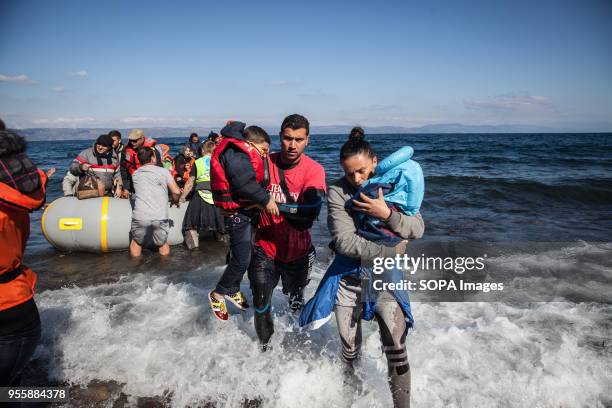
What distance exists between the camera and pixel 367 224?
8.49 feet

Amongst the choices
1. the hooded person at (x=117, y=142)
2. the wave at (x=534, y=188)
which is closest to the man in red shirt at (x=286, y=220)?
the hooded person at (x=117, y=142)

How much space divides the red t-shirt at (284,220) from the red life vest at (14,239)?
1.74 metres

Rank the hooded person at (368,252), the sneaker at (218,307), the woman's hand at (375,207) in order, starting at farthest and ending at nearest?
the sneaker at (218,307) < the hooded person at (368,252) < the woman's hand at (375,207)

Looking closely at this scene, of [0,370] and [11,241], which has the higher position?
[11,241]

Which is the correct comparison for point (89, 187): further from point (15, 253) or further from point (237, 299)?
point (15, 253)

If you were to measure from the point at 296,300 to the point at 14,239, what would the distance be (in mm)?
2576

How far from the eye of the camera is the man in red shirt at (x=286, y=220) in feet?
10.7

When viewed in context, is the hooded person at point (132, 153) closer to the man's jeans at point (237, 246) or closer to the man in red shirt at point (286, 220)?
the man's jeans at point (237, 246)

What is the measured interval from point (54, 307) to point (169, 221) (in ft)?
9.25

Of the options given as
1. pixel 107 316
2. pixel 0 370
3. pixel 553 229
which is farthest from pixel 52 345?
pixel 553 229

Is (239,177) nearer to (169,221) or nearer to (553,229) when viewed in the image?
(169,221)

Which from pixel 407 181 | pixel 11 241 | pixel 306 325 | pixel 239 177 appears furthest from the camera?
pixel 239 177

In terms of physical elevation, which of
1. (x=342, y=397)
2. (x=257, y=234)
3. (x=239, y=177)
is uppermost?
(x=239, y=177)

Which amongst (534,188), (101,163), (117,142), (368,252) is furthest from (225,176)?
(534,188)
